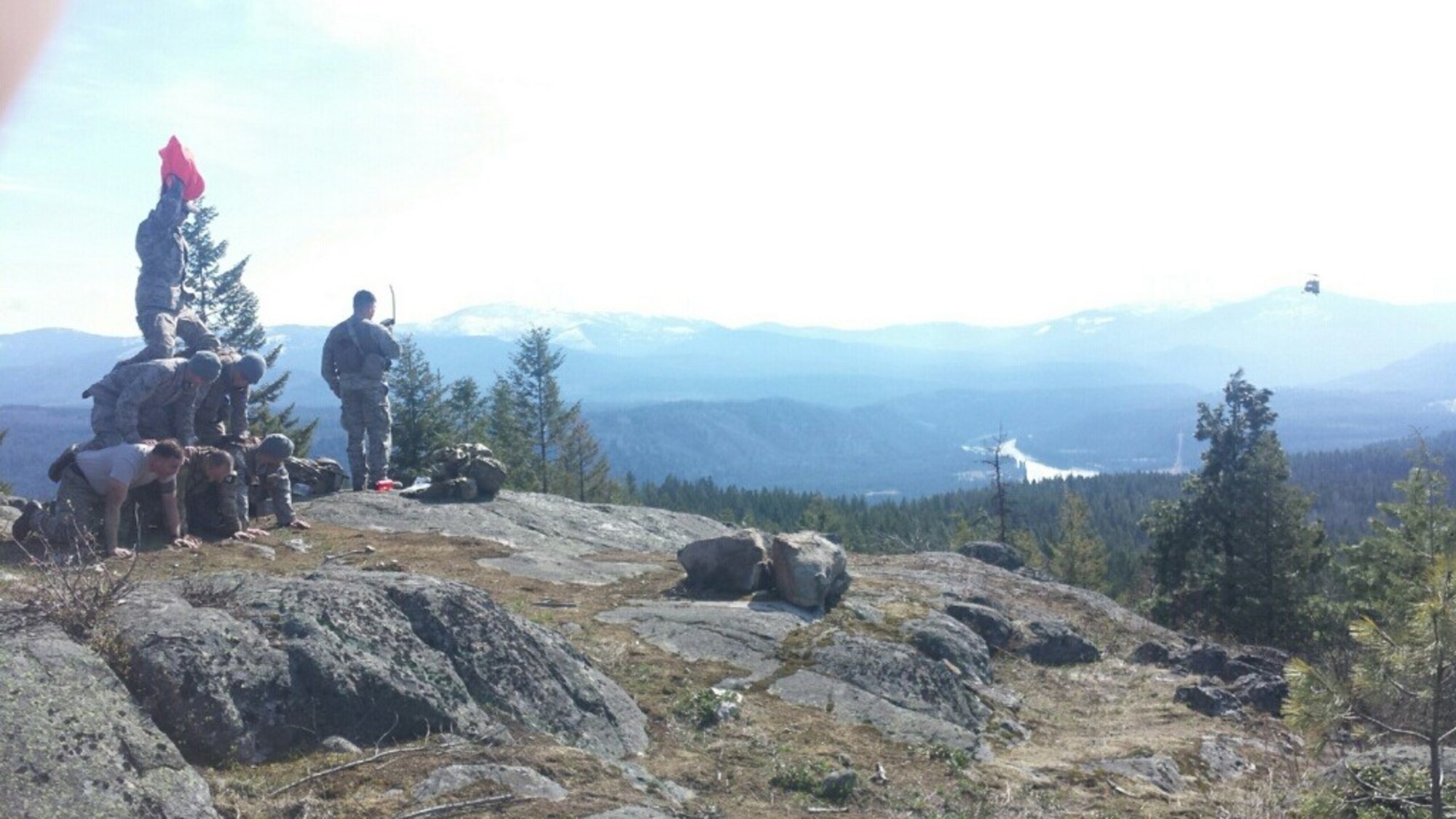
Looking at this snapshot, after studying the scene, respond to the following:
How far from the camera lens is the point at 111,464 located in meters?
11.4

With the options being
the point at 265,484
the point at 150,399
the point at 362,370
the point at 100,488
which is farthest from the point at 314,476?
the point at 100,488

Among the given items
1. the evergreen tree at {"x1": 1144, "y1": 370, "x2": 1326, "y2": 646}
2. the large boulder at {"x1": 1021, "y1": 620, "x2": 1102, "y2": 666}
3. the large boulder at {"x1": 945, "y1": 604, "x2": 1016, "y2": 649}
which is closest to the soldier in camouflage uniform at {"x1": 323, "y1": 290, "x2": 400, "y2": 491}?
the large boulder at {"x1": 945, "y1": 604, "x2": 1016, "y2": 649}

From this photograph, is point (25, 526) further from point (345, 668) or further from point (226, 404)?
point (345, 668)

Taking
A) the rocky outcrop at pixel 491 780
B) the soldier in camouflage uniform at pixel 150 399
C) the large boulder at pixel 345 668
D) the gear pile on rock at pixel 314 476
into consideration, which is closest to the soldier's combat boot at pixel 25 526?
the soldier in camouflage uniform at pixel 150 399

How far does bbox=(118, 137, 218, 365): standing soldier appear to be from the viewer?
1692cm

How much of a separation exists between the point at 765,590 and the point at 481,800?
862 cm

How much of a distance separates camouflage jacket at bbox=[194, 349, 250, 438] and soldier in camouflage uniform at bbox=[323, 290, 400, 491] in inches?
102

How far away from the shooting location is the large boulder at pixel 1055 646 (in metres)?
15.7

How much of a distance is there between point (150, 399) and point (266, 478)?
7.49 feet

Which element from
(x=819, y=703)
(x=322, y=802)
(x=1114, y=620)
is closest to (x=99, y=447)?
(x=322, y=802)

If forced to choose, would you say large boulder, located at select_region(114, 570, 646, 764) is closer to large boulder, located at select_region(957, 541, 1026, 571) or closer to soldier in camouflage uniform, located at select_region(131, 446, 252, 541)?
soldier in camouflage uniform, located at select_region(131, 446, 252, 541)

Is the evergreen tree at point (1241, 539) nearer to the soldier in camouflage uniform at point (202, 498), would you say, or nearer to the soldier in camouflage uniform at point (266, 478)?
the soldier in camouflage uniform at point (266, 478)

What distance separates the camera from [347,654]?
23.9ft

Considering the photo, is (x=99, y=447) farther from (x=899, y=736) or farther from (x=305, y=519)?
(x=899, y=736)
